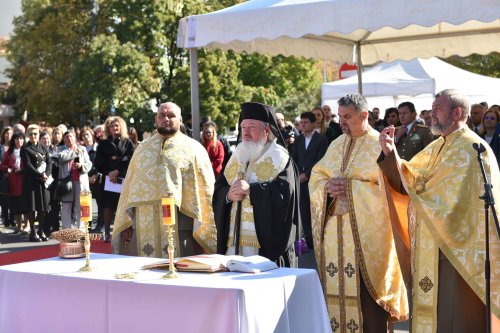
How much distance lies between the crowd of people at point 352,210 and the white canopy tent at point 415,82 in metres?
10.8

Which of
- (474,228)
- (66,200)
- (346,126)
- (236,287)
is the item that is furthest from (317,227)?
(66,200)

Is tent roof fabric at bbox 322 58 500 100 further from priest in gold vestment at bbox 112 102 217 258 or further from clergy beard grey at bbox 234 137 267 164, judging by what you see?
clergy beard grey at bbox 234 137 267 164

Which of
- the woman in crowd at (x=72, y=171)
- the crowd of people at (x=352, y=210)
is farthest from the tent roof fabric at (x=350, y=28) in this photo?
the woman in crowd at (x=72, y=171)

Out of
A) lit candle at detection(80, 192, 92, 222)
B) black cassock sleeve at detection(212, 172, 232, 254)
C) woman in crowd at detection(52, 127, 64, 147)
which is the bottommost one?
black cassock sleeve at detection(212, 172, 232, 254)

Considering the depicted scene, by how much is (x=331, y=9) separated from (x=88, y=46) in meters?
25.3

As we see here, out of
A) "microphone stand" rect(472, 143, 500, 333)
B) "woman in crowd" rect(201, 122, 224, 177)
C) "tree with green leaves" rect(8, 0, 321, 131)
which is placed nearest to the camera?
"microphone stand" rect(472, 143, 500, 333)

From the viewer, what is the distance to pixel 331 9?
26.2 ft

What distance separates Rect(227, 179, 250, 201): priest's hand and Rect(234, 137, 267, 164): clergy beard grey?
26 cm

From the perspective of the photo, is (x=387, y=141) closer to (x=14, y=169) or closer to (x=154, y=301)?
(x=154, y=301)

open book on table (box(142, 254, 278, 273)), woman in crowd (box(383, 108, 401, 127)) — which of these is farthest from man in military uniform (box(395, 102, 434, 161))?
open book on table (box(142, 254, 278, 273))

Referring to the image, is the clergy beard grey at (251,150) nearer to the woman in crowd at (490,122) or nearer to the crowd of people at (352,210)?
the crowd of people at (352,210)

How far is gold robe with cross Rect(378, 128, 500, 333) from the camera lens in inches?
215

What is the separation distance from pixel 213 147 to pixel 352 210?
6.44 metres

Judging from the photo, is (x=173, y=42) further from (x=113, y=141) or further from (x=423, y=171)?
(x=423, y=171)
